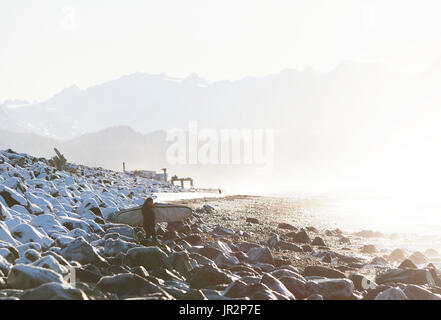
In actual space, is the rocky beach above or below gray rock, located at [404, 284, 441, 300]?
above

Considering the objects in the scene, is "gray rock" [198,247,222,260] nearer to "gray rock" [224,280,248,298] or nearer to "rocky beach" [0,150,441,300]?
"rocky beach" [0,150,441,300]

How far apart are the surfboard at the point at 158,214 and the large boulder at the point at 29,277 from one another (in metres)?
7.41

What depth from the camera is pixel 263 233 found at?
57.0 feet

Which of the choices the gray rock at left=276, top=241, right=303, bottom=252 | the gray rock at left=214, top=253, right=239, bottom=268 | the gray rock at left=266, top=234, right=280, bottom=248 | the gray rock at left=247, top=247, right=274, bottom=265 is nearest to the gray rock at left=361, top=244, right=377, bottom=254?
the gray rock at left=276, top=241, right=303, bottom=252

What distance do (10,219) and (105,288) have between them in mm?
4221

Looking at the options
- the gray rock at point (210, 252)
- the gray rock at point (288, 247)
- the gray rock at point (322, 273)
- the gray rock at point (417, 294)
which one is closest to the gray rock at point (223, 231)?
the gray rock at point (288, 247)

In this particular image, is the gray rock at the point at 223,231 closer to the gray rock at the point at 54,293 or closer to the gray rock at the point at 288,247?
the gray rock at the point at 288,247

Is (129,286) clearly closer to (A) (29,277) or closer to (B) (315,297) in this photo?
(A) (29,277)

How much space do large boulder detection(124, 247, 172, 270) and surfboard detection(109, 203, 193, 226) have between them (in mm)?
5571

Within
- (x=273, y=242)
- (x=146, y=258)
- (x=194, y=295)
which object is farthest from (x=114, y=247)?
(x=273, y=242)

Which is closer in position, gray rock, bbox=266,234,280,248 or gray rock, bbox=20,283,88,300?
gray rock, bbox=20,283,88,300

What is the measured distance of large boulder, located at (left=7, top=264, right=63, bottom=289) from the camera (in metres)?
6.12
